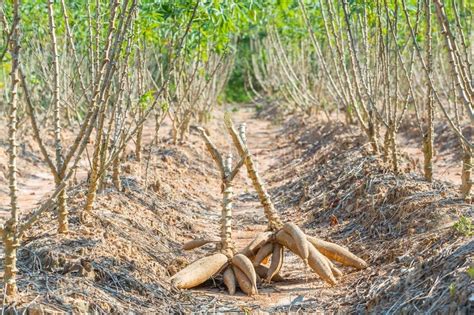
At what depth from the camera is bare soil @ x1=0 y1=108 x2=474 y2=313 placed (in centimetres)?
394

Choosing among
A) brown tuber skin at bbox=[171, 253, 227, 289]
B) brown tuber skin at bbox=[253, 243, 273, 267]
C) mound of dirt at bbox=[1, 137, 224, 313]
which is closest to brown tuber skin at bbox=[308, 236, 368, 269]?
brown tuber skin at bbox=[253, 243, 273, 267]

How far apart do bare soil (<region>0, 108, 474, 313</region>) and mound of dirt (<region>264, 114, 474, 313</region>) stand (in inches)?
0.4

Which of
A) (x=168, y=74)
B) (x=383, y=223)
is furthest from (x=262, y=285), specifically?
(x=168, y=74)

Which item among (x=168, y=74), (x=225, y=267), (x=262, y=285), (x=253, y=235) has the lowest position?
(x=253, y=235)

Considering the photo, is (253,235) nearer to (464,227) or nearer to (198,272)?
(198,272)

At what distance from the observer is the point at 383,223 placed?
583cm

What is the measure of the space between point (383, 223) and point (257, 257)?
127 cm

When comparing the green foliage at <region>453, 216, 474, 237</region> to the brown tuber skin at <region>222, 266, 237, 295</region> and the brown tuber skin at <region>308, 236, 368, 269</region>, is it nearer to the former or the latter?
the brown tuber skin at <region>308, 236, 368, 269</region>

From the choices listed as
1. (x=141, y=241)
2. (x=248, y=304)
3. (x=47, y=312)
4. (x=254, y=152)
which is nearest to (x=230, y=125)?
(x=141, y=241)

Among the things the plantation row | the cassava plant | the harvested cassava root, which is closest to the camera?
the plantation row

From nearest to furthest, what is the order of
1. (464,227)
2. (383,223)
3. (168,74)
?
(464,227)
(168,74)
(383,223)

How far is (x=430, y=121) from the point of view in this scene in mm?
5984

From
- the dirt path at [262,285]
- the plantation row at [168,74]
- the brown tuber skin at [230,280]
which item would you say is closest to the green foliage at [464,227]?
the plantation row at [168,74]

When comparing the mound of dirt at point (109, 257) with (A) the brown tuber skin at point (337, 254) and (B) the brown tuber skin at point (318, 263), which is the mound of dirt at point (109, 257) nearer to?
(B) the brown tuber skin at point (318, 263)
